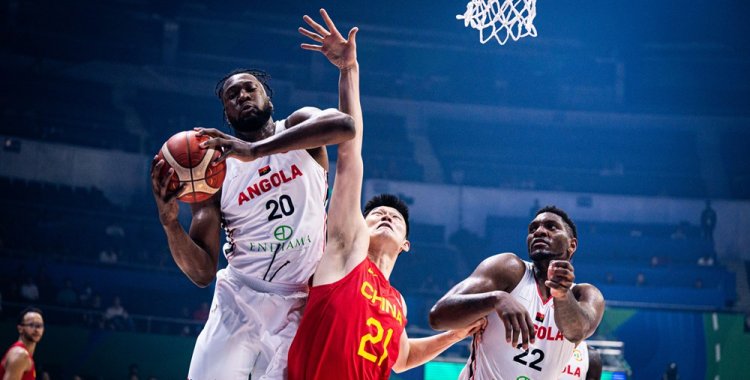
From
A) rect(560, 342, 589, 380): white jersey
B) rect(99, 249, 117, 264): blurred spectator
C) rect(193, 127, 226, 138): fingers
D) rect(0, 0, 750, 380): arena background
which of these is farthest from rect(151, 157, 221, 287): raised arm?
rect(99, 249, 117, 264): blurred spectator

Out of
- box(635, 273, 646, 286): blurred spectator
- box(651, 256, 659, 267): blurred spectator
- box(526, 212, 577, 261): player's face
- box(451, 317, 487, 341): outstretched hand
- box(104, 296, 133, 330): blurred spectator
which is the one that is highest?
box(651, 256, 659, 267): blurred spectator

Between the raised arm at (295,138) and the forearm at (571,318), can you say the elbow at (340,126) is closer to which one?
the raised arm at (295,138)

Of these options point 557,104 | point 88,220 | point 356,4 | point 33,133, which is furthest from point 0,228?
point 557,104

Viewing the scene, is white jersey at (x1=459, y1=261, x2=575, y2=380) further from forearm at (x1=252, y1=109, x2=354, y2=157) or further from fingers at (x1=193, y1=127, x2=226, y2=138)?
→ fingers at (x1=193, y1=127, x2=226, y2=138)

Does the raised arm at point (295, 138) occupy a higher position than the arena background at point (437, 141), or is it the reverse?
the arena background at point (437, 141)

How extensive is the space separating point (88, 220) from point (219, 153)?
15.6m

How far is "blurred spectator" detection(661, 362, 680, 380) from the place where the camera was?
1314 centimetres

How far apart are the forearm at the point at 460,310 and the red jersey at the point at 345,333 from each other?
0.26 m

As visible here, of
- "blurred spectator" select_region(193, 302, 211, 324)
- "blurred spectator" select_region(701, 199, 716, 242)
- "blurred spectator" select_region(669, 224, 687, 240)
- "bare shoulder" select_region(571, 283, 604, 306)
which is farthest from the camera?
"blurred spectator" select_region(701, 199, 716, 242)

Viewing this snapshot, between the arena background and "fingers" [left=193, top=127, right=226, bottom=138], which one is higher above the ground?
the arena background

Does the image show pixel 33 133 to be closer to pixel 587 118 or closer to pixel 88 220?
pixel 88 220

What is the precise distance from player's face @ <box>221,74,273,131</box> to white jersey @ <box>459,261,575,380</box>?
1.71 metres

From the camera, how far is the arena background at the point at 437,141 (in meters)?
15.9

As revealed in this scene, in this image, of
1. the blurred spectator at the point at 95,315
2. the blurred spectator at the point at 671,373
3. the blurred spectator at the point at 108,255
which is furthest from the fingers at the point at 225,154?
the blurred spectator at the point at 108,255
